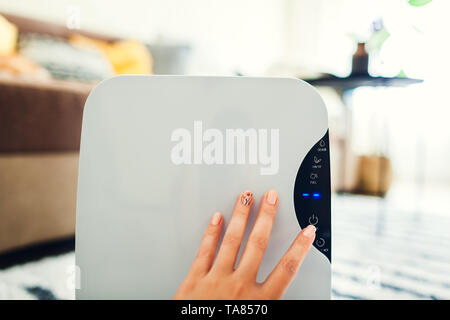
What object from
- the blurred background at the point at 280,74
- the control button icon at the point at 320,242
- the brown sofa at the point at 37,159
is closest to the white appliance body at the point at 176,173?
the control button icon at the point at 320,242

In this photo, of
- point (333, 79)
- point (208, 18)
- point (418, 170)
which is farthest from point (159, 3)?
point (418, 170)

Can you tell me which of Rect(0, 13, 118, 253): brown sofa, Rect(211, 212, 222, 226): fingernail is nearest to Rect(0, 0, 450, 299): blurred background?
Rect(0, 13, 118, 253): brown sofa

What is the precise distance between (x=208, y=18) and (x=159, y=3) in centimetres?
54

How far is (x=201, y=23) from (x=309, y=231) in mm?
3110

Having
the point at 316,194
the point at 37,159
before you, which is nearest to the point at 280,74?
the point at 37,159

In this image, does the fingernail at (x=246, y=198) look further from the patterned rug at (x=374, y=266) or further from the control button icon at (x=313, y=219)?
the patterned rug at (x=374, y=266)

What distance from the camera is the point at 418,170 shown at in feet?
11.3

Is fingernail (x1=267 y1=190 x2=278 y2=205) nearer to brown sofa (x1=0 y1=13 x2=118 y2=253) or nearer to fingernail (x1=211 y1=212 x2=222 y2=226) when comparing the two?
fingernail (x1=211 y1=212 x2=222 y2=226)

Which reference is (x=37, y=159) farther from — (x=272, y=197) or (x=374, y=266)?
(x=374, y=266)

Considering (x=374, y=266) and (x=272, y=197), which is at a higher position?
(x=272, y=197)

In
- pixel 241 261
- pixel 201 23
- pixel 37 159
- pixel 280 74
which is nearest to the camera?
pixel 241 261

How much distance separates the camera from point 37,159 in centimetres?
105

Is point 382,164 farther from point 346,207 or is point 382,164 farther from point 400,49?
point 400,49

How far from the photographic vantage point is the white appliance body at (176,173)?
0.47 meters
